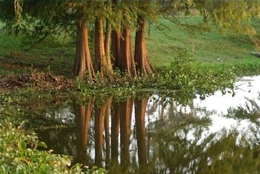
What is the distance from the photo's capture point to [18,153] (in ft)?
24.1

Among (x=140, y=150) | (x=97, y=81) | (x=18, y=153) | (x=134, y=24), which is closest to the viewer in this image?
(x=18, y=153)

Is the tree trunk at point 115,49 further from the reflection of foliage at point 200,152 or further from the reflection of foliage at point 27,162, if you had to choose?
the reflection of foliage at point 27,162

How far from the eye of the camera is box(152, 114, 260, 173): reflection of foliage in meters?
10.9

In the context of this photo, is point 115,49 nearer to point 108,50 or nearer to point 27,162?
point 108,50

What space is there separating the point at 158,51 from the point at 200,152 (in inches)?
740

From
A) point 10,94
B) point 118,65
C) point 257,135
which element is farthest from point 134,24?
point 257,135

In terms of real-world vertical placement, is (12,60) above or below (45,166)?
above

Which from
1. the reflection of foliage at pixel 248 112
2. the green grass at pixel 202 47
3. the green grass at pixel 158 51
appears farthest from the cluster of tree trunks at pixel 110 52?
the reflection of foliage at pixel 248 112

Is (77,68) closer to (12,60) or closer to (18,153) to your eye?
(12,60)

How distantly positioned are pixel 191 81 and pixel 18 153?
14261 mm

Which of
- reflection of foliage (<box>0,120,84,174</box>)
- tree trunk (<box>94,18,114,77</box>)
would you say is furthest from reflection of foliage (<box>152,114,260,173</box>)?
tree trunk (<box>94,18,114,77</box>)

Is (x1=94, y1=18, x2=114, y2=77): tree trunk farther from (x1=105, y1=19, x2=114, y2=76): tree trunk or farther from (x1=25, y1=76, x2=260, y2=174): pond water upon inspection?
(x1=25, y1=76, x2=260, y2=174): pond water

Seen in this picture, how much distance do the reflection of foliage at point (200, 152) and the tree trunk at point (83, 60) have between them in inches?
→ 225

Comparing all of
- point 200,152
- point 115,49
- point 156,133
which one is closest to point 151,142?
point 156,133
